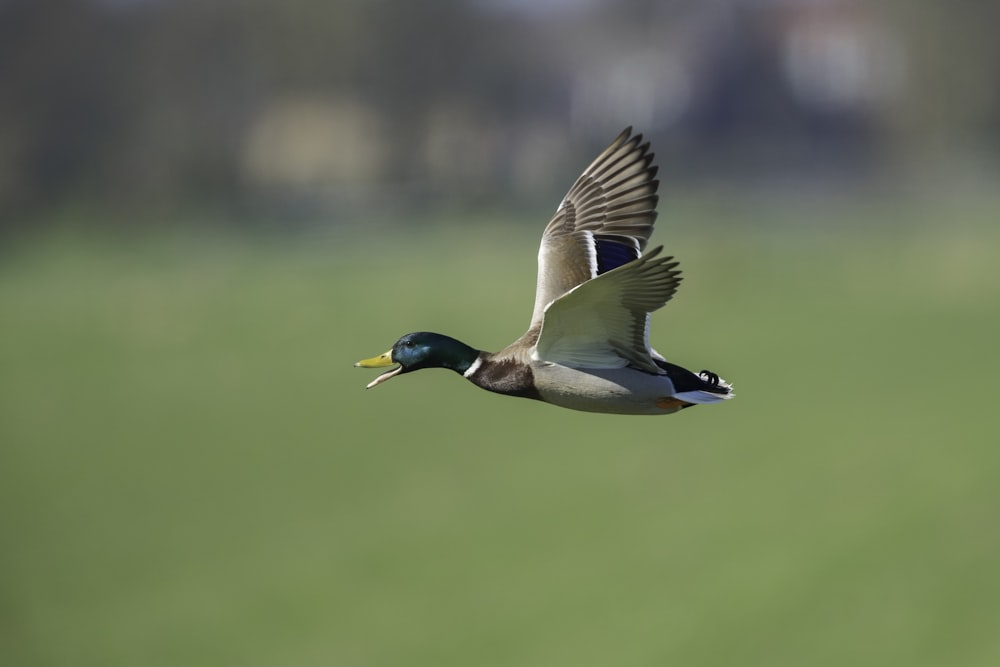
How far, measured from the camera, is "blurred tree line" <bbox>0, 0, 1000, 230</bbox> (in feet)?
172

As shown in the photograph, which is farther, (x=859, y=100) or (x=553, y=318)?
(x=859, y=100)

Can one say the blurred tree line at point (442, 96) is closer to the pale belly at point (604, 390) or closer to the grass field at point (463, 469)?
the grass field at point (463, 469)

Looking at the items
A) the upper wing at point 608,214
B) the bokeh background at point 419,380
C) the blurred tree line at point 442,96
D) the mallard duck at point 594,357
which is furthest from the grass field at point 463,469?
the mallard duck at point 594,357

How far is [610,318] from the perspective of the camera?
5211 millimetres

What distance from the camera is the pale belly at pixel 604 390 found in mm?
5262

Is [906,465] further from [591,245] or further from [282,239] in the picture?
[591,245]

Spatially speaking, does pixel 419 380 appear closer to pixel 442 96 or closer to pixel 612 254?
pixel 442 96

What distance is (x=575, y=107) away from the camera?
61.7 m

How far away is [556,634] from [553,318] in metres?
45.8

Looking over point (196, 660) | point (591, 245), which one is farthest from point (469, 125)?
point (591, 245)

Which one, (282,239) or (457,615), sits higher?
(282,239)

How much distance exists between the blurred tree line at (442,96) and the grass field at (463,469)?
319 centimetres

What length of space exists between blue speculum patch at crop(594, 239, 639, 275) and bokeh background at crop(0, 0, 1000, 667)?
40.7m

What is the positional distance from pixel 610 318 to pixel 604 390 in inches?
10.3
